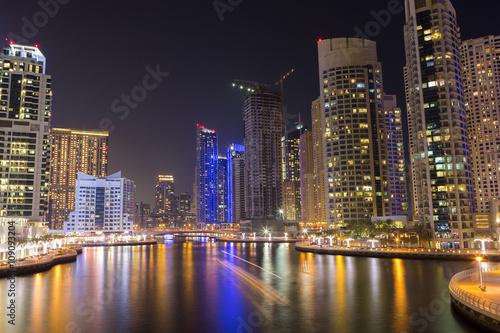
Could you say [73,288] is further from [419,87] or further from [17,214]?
[419,87]

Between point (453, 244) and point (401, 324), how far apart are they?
103m

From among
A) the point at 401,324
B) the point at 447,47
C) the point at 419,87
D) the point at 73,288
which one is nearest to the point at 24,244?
the point at 73,288

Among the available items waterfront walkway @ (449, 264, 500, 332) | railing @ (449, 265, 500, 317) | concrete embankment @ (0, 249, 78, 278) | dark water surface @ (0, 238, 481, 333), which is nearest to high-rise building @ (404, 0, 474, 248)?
dark water surface @ (0, 238, 481, 333)

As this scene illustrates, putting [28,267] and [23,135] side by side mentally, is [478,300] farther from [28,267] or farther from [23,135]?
[23,135]

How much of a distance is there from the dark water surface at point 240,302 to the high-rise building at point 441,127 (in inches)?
1979

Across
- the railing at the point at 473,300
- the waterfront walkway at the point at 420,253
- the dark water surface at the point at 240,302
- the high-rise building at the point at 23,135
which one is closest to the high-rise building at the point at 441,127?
the waterfront walkway at the point at 420,253

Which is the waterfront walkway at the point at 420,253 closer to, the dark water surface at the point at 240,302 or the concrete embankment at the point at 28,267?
the dark water surface at the point at 240,302

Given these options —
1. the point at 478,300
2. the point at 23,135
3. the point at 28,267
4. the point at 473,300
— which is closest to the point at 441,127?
the point at 473,300

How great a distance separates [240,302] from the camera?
59469 millimetres

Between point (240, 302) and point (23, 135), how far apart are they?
15292 centimetres

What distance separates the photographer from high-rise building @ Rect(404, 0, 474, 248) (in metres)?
139

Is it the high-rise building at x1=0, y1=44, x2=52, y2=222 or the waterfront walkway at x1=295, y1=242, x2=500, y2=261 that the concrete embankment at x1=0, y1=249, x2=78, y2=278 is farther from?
the waterfront walkway at x1=295, y1=242, x2=500, y2=261

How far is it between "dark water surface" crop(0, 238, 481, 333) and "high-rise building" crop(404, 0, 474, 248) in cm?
5026

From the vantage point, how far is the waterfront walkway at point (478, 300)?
39.1 m
